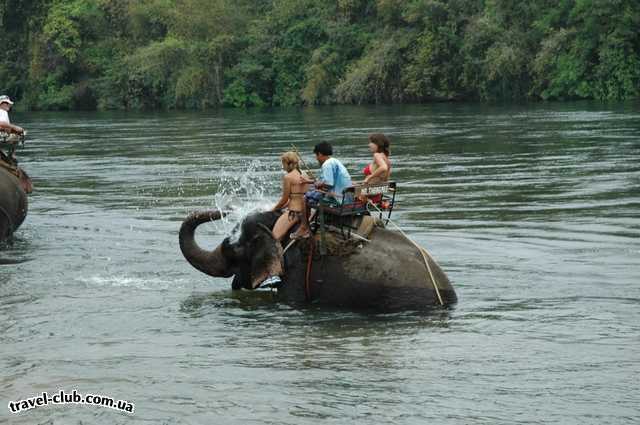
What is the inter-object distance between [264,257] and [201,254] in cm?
121

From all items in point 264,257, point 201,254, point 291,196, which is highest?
point 291,196

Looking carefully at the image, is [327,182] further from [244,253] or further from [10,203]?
[10,203]

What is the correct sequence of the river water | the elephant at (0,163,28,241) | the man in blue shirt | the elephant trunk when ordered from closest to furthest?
the river water, the man in blue shirt, the elephant trunk, the elephant at (0,163,28,241)

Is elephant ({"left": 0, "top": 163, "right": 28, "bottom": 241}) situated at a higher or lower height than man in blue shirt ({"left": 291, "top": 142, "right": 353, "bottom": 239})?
lower

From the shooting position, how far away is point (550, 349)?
11320 millimetres

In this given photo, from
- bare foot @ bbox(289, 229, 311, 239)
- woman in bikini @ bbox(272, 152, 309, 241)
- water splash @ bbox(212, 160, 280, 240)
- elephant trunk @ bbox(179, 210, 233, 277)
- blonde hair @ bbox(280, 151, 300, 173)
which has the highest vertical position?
blonde hair @ bbox(280, 151, 300, 173)

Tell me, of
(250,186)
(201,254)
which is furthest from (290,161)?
(250,186)

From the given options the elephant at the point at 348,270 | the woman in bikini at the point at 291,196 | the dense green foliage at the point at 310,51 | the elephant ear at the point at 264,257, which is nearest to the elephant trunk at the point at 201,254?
the elephant at the point at 348,270

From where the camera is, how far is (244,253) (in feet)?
45.5

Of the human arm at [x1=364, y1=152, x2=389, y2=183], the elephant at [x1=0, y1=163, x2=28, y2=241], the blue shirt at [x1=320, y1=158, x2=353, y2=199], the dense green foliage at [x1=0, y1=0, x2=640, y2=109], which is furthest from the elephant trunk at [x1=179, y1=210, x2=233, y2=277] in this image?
the dense green foliage at [x1=0, y1=0, x2=640, y2=109]

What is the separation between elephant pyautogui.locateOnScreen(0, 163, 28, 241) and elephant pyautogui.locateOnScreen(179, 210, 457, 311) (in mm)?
5428

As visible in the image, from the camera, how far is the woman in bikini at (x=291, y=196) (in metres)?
13.4

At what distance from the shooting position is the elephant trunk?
560 inches

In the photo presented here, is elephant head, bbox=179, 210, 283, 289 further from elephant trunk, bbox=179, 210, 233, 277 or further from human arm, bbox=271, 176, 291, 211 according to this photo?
human arm, bbox=271, 176, 291, 211
